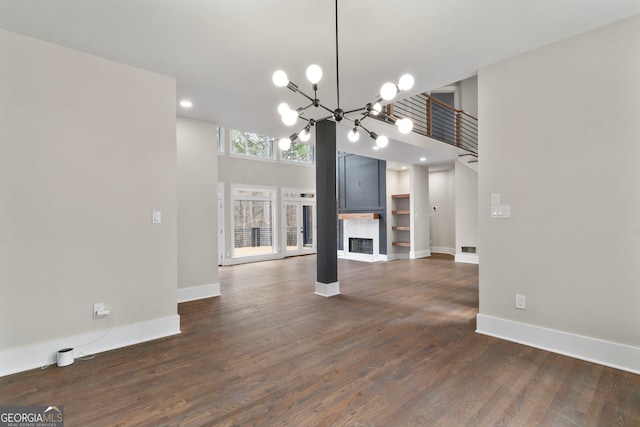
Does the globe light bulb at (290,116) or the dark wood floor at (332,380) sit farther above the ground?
the globe light bulb at (290,116)

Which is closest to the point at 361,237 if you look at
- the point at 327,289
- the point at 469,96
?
the point at 327,289

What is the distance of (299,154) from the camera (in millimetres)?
9961

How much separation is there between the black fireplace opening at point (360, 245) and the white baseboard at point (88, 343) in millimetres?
6456

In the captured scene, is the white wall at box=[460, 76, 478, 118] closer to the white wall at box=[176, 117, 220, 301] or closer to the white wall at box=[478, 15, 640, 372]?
the white wall at box=[478, 15, 640, 372]

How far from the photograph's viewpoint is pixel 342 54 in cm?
292

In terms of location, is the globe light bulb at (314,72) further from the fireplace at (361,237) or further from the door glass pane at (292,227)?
the door glass pane at (292,227)

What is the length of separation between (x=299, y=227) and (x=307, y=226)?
0.36 meters

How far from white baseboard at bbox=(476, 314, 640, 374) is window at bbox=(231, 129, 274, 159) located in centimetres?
702

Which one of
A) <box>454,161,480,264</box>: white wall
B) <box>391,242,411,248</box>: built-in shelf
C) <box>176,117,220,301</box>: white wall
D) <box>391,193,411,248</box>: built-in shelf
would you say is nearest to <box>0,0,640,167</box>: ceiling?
<box>176,117,220,301</box>: white wall

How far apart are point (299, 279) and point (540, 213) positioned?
430 cm

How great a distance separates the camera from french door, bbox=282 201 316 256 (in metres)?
9.52

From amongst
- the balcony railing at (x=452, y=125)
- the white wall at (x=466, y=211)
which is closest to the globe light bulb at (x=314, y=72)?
the balcony railing at (x=452, y=125)

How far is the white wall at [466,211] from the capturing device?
314 inches

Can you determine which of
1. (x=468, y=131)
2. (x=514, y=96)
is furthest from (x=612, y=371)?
(x=468, y=131)
